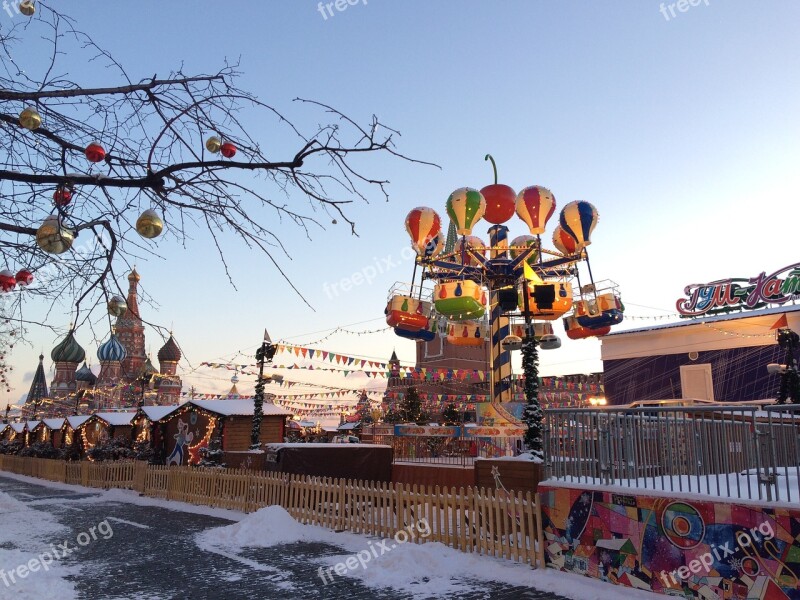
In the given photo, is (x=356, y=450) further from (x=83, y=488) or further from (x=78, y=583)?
(x=83, y=488)

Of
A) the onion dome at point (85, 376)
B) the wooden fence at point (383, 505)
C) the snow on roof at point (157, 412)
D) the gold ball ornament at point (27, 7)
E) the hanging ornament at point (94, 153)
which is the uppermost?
the onion dome at point (85, 376)

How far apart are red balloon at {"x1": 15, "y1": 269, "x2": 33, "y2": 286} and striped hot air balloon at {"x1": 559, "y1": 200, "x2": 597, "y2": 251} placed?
14152 millimetres

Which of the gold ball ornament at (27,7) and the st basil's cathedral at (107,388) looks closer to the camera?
the gold ball ornament at (27,7)

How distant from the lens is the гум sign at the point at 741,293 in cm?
2725

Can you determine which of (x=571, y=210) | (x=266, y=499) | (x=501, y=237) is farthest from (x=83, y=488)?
(x=571, y=210)

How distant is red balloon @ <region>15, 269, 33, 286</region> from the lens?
436 centimetres

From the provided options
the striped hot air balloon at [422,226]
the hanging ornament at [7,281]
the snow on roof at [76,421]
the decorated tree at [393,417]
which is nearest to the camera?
the hanging ornament at [7,281]

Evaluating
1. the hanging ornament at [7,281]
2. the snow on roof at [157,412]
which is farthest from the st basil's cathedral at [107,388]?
the hanging ornament at [7,281]

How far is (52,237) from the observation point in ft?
11.6

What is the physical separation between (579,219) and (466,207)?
320 cm

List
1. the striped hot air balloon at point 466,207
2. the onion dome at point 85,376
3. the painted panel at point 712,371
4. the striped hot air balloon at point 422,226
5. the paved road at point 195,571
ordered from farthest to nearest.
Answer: the onion dome at point 85,376 → the painted panel at point 712,371 → the striped hot air balloon at point 422,226 → the striped hot air balloon at point 466,207 → the paved road at point 195,571

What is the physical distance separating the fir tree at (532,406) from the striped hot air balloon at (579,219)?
19.7 ft

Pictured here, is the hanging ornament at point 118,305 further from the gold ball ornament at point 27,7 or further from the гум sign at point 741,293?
the гум sign at point 741,293

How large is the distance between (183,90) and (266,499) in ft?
42.5
